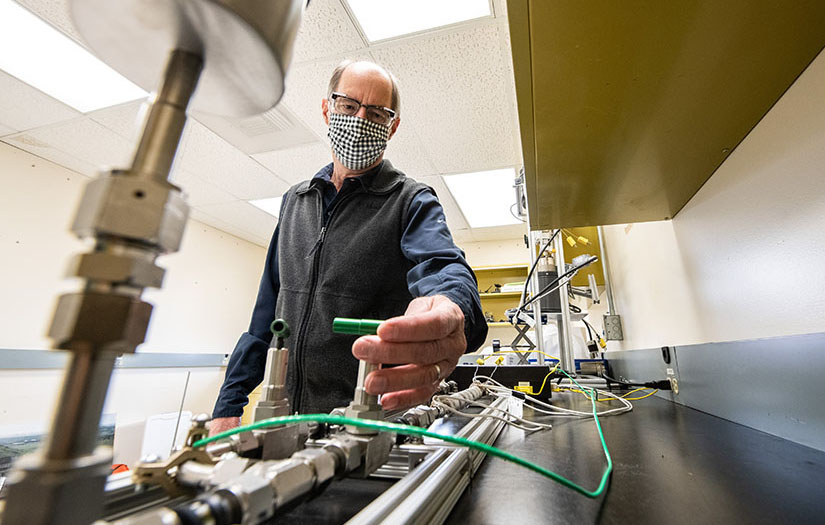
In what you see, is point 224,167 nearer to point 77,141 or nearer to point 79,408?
point 77,141

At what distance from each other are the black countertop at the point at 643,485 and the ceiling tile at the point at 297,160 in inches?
80.2

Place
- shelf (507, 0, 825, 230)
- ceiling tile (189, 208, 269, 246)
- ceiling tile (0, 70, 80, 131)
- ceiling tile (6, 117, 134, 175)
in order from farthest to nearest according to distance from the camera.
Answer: ceiling tile (189, 208, 269, 246), ceiling tile (6, 117, 134, 175), ceiling tile (0, 70, 80, 131), shelf (507, 0, 825, 230)

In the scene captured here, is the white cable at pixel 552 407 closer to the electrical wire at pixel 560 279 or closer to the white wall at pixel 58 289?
the electrical wire at pixel 560 279

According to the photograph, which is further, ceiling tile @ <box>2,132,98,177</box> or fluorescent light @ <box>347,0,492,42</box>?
ceiling tile @ <box>2,132,98,177</box>

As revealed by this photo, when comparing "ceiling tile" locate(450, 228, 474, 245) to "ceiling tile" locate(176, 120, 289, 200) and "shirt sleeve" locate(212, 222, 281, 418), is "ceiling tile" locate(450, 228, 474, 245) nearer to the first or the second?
"ceiling tile" locate(176, 120, 289, 200)

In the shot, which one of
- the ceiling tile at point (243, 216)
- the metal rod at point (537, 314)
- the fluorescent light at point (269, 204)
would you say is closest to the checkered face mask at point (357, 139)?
the metal rod at point (537, 314)

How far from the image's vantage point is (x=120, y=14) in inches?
6.8

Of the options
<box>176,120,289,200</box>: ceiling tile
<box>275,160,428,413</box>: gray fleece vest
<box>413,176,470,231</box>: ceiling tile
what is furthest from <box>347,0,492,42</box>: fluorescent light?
<box>176,120,289,200</box>: ceiling tile

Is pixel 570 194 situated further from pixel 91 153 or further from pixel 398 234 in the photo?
pixel 91 153

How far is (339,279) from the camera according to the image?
771 mm

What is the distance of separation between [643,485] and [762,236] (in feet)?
1.86

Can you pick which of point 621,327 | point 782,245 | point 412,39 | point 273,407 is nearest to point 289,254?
point 273,407

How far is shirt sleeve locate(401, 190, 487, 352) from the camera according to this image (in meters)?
0.48

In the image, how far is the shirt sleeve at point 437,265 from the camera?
480mm
